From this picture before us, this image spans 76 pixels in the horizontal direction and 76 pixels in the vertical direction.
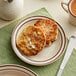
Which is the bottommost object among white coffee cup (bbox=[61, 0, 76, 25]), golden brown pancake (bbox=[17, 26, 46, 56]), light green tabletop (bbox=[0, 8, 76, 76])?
light green tabletop (bbox=[0, 8, 76, 76])

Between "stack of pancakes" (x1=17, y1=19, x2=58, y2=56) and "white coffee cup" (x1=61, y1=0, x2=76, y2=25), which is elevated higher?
"white coffee cup" (x1=61, y1=0, x2=76, y2=25)

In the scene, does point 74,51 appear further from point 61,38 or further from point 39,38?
point 39,38

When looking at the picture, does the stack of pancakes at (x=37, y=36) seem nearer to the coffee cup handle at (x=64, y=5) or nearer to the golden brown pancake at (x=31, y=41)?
the golden brown pancake at (x=31, y=41)

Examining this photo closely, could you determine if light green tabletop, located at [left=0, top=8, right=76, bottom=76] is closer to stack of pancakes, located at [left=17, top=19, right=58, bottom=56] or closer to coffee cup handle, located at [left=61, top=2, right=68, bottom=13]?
stack of pancakes, located at [left=17, top=19, right=58, bottom=56]

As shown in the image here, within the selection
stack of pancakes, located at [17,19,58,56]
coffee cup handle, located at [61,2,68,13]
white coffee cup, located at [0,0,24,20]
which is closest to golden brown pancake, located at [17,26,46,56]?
stack of pancakes, located at [17,19,58,56]

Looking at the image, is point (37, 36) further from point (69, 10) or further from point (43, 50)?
point (69, 10)

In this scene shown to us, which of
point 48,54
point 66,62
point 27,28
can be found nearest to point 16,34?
point 27,28
